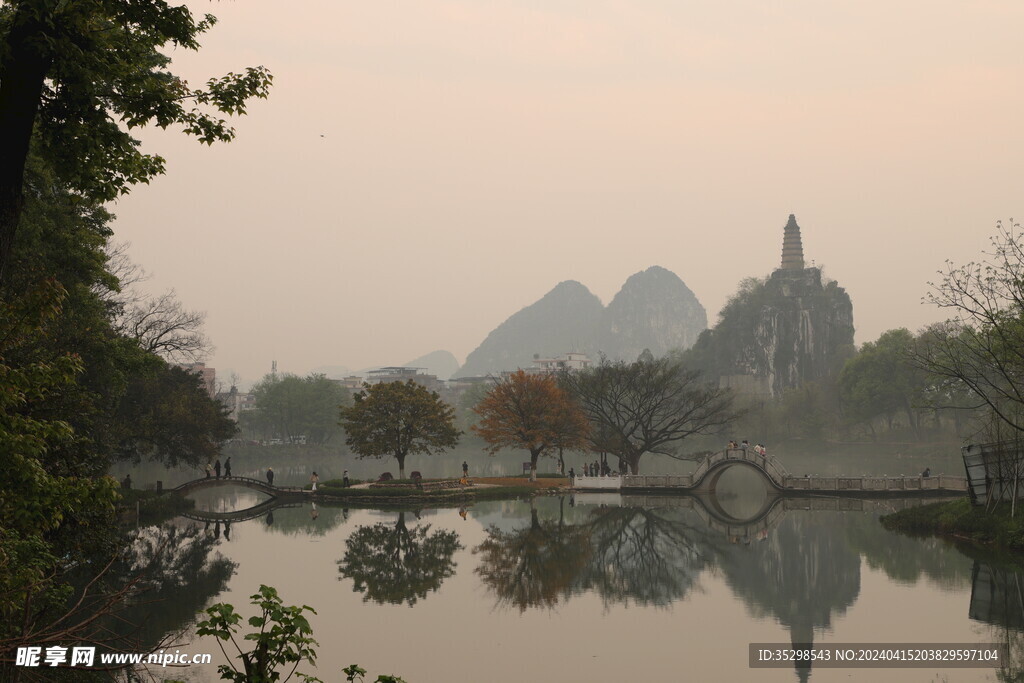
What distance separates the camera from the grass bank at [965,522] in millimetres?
34500

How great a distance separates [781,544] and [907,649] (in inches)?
701

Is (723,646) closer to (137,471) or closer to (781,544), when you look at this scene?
(781,544)

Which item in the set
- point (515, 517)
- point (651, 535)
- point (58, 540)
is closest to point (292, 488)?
point (515, 517)

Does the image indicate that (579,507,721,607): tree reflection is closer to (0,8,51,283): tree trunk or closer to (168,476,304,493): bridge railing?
(168,476,304,493): bridge railing

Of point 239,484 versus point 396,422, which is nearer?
point 239,484

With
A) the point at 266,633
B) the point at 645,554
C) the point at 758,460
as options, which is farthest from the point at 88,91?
the point at 758,460

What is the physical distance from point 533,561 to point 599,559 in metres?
2.68

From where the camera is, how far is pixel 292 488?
6425cm

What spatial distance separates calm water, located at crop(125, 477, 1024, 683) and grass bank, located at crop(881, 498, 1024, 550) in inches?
50.0

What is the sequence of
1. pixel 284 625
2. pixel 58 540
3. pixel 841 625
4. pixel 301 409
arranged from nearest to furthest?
pixel 284 625 → pixel 58 540 → pixel 841 625 → pixel 301 409

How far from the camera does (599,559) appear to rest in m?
38.0

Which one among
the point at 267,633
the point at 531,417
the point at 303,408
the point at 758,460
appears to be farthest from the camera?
the point at 303,408

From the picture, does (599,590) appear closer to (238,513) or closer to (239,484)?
(238,513)

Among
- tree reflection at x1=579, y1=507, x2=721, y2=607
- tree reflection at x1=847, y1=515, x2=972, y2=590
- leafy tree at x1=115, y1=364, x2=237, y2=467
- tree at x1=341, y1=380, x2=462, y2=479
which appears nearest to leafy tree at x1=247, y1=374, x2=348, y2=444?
tree at x1=341, y1=380, x2=462, y2=479
